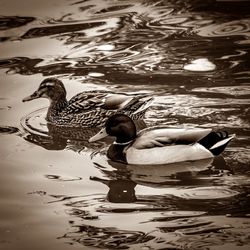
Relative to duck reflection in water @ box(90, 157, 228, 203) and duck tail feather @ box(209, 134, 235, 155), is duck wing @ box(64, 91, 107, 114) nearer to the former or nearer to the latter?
duck reflection in water @ box(90, 157, 228, 203)

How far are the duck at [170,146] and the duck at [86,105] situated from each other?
965 mm

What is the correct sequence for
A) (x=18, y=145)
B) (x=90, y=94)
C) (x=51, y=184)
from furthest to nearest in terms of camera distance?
(x=90, y=94), (x=18, y=145), (x=51, y=184)

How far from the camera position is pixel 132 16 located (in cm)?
1385

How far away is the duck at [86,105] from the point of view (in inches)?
381

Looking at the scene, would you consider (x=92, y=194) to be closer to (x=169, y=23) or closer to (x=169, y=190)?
(x=169, y=190)

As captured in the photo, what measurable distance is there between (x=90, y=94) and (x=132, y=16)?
418cm

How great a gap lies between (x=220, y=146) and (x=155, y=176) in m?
0.76

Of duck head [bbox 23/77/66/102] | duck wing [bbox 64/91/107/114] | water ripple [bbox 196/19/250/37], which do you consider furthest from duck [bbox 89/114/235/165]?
water ripple [bbox 196/19/250/37]

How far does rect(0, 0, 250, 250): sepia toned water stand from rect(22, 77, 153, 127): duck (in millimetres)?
161

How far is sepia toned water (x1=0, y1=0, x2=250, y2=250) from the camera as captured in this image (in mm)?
7012

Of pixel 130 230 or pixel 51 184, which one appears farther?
pixel 51 184

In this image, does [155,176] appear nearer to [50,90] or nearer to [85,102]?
[85,102]

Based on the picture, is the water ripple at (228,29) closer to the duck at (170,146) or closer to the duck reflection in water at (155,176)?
the duck at (170,146)

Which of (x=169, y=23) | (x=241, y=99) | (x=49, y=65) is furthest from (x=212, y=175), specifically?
(x=169, y=23)
